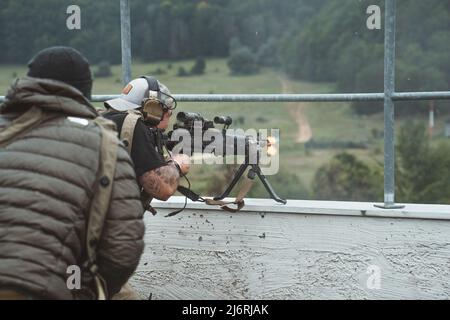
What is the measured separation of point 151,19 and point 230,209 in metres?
1.96

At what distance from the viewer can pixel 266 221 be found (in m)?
4.24

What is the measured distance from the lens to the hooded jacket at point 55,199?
2.28m

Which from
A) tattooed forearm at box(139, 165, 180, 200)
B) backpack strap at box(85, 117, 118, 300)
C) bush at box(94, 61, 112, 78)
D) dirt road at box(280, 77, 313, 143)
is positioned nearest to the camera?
backpack strap at box(85, 117, 118, 300)

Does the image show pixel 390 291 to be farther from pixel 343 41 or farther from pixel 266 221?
pixel 343 41

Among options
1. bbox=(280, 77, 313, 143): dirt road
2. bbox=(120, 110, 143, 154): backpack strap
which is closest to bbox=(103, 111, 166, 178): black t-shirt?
bbox=(120, 110, 143, 154): backpack strap

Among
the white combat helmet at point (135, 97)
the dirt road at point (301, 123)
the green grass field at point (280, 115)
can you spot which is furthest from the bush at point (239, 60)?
the dirt road at point (301, 123)

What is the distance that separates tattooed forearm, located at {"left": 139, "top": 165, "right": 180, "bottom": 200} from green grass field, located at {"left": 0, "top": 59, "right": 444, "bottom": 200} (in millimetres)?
1251

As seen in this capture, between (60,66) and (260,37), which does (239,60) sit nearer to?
(260,37)

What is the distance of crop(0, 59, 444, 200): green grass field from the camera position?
606 centimetres

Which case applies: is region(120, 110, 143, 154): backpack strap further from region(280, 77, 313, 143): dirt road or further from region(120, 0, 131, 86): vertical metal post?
region(280, 77, 313, 143): dirt road

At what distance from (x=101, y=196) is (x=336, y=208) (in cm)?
195

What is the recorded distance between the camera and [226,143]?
13.4ft

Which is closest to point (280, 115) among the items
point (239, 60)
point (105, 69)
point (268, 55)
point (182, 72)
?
point (268, 55)
